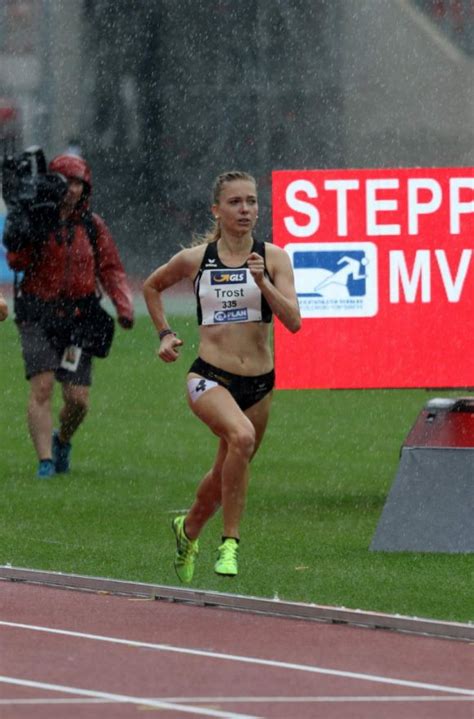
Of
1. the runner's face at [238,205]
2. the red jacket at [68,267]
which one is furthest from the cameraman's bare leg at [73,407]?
the runner's face at [238,205]

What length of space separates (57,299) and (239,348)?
5.11 meters

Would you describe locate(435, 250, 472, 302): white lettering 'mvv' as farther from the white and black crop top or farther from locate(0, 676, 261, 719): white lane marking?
locate(0, 676, 261, 719): white lane marking

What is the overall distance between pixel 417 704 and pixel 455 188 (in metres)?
5.94

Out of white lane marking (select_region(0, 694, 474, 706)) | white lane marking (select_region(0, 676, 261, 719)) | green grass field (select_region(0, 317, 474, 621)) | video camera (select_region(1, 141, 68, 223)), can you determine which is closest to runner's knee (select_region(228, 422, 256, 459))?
green grass field (select_region(0, 317, 474, 621))

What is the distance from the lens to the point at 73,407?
14.7 m

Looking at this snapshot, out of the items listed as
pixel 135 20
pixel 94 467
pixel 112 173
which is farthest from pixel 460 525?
pixel 135 20

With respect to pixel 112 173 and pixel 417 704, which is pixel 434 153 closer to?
pixel 112 173

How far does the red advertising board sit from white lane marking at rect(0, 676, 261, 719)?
5.26 metres

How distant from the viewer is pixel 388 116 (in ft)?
126

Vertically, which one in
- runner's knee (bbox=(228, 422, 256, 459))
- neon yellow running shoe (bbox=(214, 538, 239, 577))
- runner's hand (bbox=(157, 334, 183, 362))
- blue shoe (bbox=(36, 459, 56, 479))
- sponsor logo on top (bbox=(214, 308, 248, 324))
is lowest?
neon yellow running shoe (bbox=(214, 538, 239, 577))

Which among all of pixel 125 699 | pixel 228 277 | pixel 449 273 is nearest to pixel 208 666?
pixel 125 699

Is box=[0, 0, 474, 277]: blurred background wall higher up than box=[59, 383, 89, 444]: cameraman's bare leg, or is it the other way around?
box=[0, 0, 474, 277]: blurred background wall

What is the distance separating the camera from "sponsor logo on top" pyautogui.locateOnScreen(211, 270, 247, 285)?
976 centimetres

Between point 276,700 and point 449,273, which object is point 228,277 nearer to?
point 449,273
